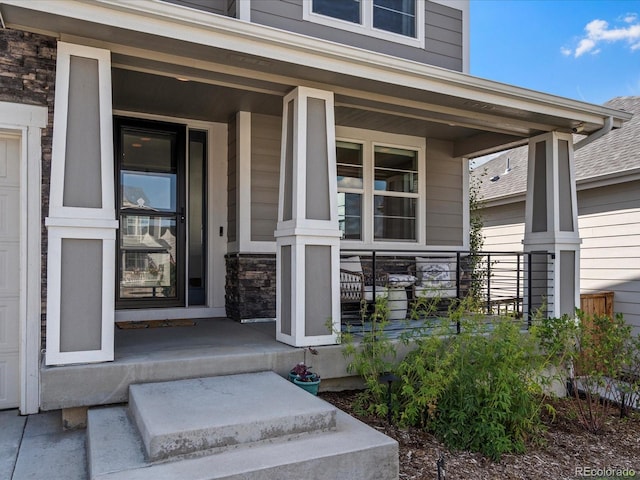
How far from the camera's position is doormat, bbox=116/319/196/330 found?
5062 millimetres

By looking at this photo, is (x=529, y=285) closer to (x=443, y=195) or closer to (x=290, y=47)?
(x=443, y=195)

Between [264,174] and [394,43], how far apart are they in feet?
7.27

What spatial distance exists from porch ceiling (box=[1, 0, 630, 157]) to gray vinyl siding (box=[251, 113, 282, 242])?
207 mm

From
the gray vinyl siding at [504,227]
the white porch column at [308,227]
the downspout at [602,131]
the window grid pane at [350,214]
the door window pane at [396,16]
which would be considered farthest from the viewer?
the gray vinyl siding at [504,227]

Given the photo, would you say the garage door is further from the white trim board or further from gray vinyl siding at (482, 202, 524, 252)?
gray vinyl siding at (482, 202, 524, 252)

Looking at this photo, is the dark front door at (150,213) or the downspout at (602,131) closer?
the downspout at (602,131)

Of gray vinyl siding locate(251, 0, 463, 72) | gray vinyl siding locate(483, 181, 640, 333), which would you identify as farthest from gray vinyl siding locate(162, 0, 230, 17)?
gray vinyl siding locate(483, 181, 640, 333)

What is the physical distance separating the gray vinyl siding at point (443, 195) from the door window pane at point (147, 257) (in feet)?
11.1

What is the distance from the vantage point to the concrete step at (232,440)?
2.51 m

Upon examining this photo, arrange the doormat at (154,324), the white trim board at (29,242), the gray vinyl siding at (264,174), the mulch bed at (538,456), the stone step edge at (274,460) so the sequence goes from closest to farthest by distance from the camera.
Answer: the stone step edge at (274,460), the mulch bed at (538,456), the white trim board at (29,242), the doormat at (154,324), the gray vinyl siding at (264,174)

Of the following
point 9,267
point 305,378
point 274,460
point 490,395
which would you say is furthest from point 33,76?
point 490,395

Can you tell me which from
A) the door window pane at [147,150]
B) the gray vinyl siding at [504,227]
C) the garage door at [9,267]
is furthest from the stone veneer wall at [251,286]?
the gray vinyl siding at [504,227]

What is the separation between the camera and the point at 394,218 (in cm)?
664

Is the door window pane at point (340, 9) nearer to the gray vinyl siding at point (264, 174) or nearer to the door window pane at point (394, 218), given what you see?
the gray vinyl siding at point (264, 174)
